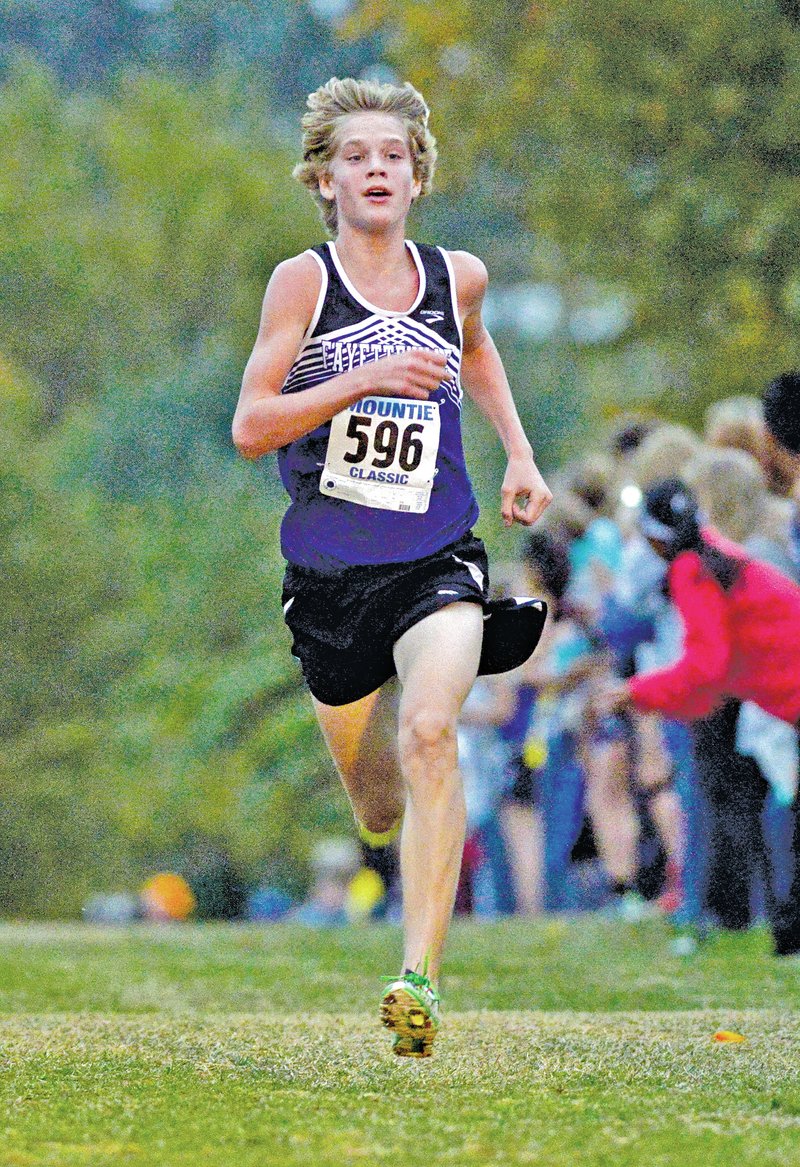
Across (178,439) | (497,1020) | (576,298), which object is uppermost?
(576,298)

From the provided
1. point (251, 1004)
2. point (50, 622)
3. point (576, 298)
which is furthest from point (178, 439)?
point (251, 1004)

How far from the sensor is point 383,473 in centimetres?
561

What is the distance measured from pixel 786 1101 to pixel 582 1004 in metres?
2.86

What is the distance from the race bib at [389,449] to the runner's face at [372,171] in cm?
47

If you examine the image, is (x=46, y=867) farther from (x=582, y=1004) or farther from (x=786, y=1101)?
(x=786, y=1101)

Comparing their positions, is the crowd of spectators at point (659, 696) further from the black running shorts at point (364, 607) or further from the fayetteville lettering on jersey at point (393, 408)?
the fayetteville lettering on jersey at point (393, 408)

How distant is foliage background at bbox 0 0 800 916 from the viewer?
14.5m

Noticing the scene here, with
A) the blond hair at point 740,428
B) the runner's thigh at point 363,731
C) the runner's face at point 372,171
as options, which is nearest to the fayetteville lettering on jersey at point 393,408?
the runner's face at point 372,171

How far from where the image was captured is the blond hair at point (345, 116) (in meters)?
5.90

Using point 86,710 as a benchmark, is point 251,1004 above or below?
below

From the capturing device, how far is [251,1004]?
7344 millimetres

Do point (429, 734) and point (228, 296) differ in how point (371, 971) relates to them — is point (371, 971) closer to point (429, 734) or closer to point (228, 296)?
point (429, 734)

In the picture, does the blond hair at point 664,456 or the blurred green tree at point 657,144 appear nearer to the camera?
the blond hair at point 664,456

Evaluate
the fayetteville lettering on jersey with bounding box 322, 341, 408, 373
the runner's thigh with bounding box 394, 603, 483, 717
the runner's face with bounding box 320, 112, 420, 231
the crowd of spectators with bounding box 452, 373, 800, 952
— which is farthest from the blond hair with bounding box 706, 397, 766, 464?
the runner's thigh with bounding box 394, 603, 483, 717
